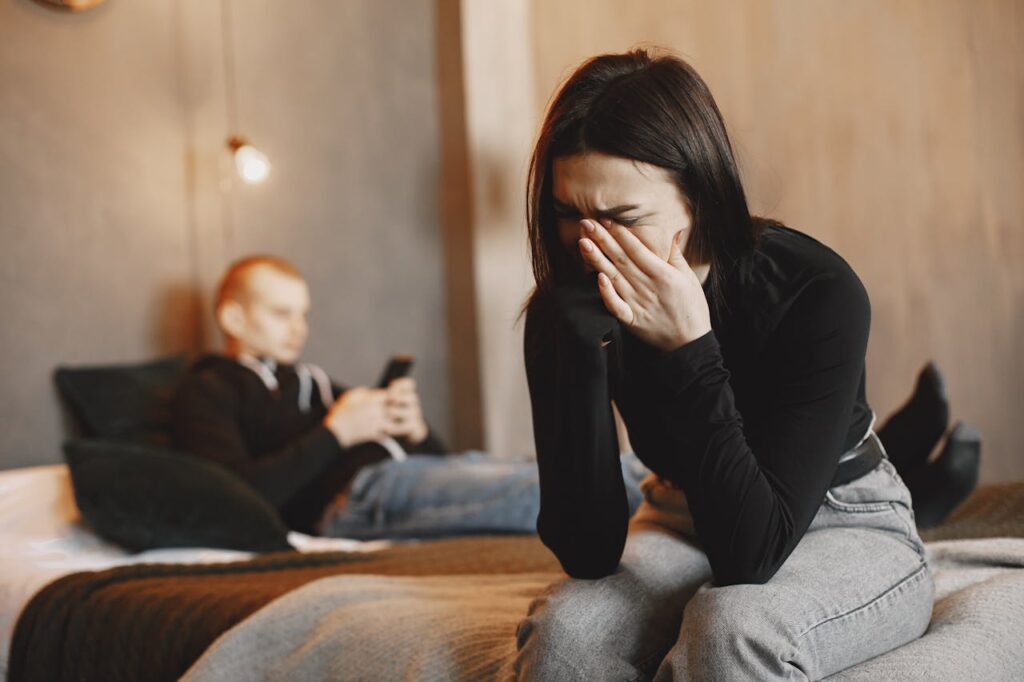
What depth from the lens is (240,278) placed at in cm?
267

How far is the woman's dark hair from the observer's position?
1.15 metres

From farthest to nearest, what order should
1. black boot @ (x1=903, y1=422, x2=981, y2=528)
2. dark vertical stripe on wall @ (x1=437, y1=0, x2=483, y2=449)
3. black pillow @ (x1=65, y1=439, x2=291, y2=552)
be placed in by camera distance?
dark vertical stripe on wall @ (x1=437, y1=0, x2=483, y2=449) < black pillow @ (x1=65, y1=439, x2=291, y2=552) < black boot @ (x1=903, y1=422, x2=981, y2=528)

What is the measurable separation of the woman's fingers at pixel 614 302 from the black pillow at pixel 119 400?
1.65m

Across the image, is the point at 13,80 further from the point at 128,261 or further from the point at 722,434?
the point at 722,434

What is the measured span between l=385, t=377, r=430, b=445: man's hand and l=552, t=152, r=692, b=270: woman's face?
1530 millimetres

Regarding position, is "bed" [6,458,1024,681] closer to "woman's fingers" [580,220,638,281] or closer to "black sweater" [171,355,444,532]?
"black sweater" [171,355,444,532]

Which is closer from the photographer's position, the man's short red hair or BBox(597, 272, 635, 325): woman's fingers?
BBox(597, 272, 635, 325): woman's fingers

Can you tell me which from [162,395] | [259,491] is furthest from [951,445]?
[162,395]

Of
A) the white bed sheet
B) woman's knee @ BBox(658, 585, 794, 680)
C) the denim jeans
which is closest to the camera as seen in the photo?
woman's knee @ BBox(658, 585, 794, 680)

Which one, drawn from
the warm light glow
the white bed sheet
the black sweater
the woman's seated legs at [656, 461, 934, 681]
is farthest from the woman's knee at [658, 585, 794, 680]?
the warm light glow

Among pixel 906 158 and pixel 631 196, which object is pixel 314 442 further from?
pixel 906 158

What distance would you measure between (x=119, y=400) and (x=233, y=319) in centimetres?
33

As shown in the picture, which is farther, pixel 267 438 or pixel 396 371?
pixel 396 371

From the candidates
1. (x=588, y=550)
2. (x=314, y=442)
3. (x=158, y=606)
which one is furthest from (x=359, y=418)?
(x=588, y=550)
